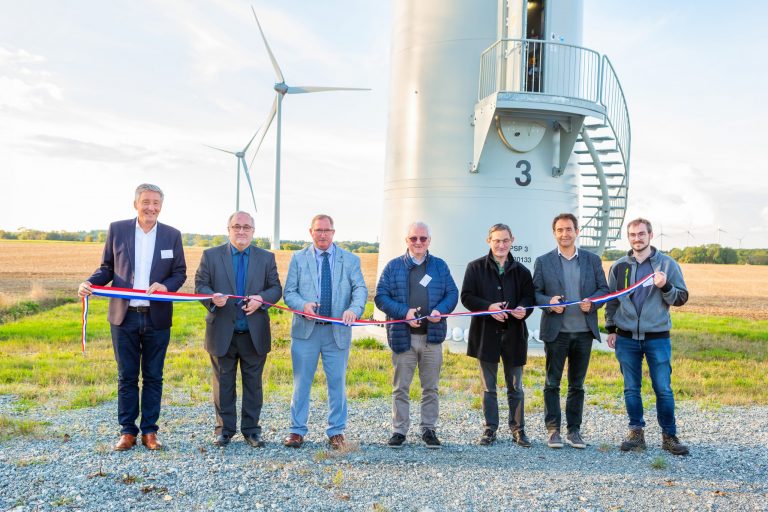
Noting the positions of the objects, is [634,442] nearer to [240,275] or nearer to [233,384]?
[233,384]

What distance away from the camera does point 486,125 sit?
39.3ft

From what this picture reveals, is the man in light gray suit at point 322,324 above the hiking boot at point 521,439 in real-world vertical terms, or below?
above

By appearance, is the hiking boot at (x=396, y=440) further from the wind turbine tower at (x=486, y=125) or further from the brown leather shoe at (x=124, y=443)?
the wind turbine tower at (x=486, y=125)

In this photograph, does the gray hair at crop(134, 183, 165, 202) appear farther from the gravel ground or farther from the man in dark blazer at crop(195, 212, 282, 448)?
the gravel ground

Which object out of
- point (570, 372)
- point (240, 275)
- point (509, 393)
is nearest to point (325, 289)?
point (240, 275)

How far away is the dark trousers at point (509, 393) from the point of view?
6.67 metres

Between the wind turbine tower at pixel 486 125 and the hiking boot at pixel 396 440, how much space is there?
6511mm

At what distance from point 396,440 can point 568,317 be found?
7.17 ft

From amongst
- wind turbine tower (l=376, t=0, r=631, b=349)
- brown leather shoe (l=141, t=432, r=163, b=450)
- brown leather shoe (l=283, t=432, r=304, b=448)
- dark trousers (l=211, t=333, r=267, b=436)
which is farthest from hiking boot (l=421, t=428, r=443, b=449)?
wind turbine tower (l=376, t=0, r=631, b=349)

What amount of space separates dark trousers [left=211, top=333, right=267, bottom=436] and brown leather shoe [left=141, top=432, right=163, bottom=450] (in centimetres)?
56

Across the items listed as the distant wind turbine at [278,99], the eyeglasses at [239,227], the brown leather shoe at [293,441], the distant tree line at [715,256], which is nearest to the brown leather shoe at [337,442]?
the brown leather shoe at [293,441]

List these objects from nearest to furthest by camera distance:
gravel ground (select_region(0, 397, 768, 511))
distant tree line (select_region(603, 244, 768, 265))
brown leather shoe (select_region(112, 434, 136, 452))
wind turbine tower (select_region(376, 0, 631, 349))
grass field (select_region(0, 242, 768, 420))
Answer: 1. gravel ground (select_region(0, 397, 768, 511))
2. brown leather shoe (select_region(112, 434, 136, 452))
3. grass field (select_region(0, 242, 768, 420))
4. wind turbine tower (select_region(376, 0, 631, 349))
5. distant tree line (select_region(603, 244, 768, 265))

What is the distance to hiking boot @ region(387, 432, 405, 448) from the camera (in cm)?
660

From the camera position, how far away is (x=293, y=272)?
662 cm
